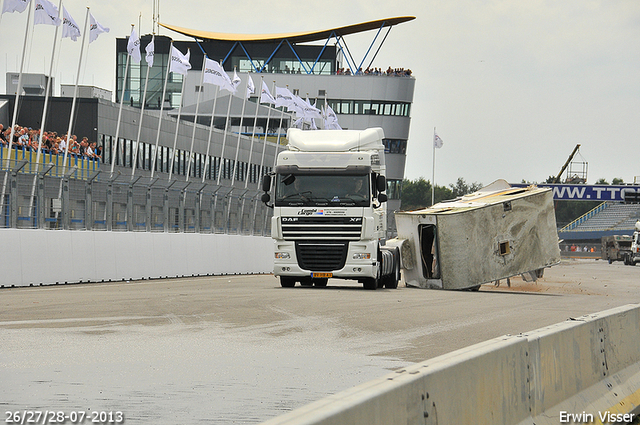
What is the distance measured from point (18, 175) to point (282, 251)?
6.55m

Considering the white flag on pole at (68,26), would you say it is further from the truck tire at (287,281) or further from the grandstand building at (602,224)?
the grandstand building at (602,224)

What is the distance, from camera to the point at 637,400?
7.79m

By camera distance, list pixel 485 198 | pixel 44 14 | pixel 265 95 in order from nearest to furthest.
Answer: pixel 485 198
pixel 44 14
pixel 265 95

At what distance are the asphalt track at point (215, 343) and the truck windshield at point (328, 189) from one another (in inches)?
111

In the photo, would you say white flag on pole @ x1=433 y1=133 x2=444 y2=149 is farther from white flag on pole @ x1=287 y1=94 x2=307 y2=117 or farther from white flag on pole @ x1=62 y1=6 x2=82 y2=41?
white flag on pole @ x1=62 y1=6 x2=82 y2=41

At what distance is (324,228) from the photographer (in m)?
22.0

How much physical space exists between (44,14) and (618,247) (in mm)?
53885

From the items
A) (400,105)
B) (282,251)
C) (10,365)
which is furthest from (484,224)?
(400,105)

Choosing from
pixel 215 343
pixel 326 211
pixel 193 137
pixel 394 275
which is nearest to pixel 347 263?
pixel 326 211

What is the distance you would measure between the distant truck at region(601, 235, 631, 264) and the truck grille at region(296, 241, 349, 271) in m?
52.4

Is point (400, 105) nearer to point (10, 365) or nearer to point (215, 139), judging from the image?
point (215, 139)

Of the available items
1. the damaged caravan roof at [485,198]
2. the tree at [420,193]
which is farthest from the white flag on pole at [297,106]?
the tree at [420,193]

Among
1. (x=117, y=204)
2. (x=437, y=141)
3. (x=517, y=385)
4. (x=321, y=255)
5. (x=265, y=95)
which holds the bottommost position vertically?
(x=517, y=385)

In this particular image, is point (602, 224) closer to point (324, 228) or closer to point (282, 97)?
point (282, 97)
